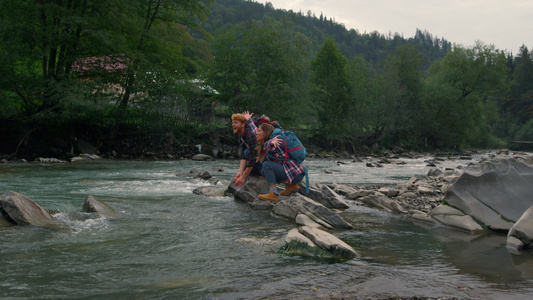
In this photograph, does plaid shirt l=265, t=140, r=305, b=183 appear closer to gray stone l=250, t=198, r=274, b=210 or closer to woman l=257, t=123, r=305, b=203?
woman l=257, t=123, r=305, b=203

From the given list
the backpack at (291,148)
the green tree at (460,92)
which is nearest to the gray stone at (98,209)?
the backpack at (291,148)

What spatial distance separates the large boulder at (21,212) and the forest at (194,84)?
45.0ft

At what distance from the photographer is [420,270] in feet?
15.1

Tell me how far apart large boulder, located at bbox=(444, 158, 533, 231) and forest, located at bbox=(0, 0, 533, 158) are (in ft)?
56.8

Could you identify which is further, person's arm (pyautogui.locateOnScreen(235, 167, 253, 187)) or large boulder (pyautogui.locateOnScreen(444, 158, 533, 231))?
person's arm (pyautogui.locateOnScreen(235, 167, 253, 187))

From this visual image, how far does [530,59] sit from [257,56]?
80660 millimetres

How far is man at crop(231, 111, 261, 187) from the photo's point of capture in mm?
9031

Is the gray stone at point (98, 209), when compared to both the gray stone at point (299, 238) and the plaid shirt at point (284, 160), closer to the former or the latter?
the plaid shirt at point (284, 160)

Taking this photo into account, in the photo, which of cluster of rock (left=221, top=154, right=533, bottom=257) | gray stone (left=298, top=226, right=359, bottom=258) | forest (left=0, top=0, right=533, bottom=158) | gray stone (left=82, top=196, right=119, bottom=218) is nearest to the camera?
gray stone (left=298, top=226, right=359, bottom=258)

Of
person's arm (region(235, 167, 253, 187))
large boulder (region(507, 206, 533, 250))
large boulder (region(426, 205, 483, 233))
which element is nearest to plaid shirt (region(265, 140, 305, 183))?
person's arm (region(235, 167, 253, 187))

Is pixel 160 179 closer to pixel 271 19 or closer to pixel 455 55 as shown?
pixel 271 19

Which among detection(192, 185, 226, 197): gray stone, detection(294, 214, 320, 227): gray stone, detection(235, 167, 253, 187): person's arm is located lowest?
detection(192, 185, 226, 197): gray stone

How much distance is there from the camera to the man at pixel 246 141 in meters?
9.03

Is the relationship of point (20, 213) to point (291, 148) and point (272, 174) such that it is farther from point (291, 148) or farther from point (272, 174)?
point (291, 148)
